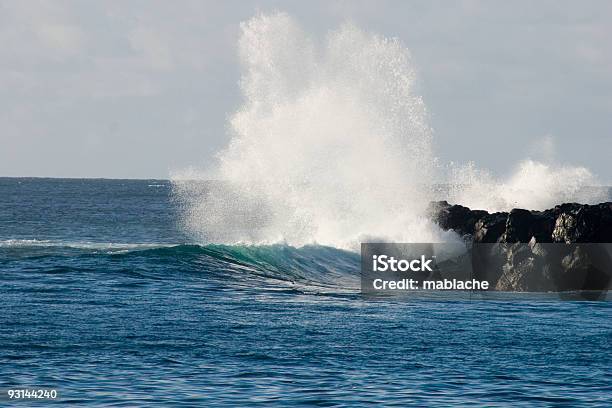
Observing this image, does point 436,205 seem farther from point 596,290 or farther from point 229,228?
point 229,228

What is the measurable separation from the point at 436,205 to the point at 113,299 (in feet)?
70.1

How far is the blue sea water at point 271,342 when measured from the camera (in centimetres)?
1709

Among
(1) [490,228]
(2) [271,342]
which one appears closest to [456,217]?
(1) [490,228]

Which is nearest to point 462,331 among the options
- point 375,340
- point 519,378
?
point 375,340

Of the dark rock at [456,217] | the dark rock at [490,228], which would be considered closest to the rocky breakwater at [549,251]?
the dark rock at [490,228]

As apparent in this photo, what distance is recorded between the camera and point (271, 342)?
71.0ft

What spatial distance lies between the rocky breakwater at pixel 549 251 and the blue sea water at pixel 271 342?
8.66 feet

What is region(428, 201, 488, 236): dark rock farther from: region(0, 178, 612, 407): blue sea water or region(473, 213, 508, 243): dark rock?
region(0, 178, 612, 407): blue sea water

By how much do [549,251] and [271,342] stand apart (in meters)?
15.9

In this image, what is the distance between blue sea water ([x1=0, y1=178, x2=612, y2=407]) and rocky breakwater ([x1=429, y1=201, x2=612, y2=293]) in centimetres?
264

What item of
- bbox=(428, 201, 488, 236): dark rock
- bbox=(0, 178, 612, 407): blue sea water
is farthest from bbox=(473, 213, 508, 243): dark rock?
bbox=(0, 178, 612, 407): blue sea water

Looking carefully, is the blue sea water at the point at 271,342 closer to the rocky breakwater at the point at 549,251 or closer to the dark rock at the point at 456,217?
the rocky breakwater at the point at 549,251

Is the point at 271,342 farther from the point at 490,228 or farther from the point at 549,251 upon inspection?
the point at 490,228

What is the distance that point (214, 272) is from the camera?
1421 inches
